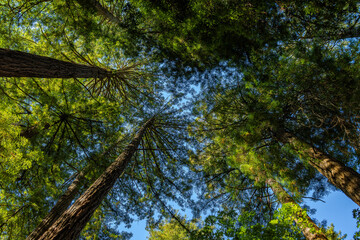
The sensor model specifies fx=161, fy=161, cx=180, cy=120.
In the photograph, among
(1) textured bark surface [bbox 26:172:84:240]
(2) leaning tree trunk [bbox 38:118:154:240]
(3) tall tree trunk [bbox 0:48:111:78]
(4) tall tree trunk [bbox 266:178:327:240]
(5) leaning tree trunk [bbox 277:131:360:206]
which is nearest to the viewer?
(2) leaning tree trunk [bbox 38:118:154:240]

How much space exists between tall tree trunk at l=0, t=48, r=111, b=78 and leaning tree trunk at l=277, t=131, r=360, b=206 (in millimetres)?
5066

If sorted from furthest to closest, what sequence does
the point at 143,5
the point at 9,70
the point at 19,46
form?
the point at 19,46
the point at 143,5
the point at 9,70

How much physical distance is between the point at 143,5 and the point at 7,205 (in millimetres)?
4703

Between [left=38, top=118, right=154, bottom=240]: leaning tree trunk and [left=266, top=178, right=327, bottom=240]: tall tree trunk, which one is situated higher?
[left=266, top=178, right=327, bottom=240]: tall tree trunk

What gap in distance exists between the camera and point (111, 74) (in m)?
5.25

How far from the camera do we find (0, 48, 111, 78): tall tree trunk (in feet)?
7.54

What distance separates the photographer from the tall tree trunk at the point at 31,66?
2.30 metres

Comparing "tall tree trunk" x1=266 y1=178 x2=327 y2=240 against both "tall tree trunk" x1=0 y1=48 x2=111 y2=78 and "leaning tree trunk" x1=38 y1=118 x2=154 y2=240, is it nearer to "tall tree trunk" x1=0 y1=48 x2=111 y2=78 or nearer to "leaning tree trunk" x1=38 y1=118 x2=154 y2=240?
"leaning tree trunk" x1=38 y1=118 x2=154 y2=240

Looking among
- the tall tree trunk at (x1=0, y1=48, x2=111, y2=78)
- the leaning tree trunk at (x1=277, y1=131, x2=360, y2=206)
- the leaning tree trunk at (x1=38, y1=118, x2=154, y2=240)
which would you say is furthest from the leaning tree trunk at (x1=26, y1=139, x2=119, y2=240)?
the leaning tree trunk at (x1=277, y1=131, x2=360, y2=206)

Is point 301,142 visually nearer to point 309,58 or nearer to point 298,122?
point 298,122

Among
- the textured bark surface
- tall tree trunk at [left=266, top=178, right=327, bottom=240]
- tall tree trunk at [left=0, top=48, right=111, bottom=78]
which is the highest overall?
tall tree trunk at [left=266, top=178, right=327, bottom=240]

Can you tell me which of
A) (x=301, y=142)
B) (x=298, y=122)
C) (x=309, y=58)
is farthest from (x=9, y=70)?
(x=298, y=122)

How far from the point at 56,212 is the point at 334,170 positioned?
5.95 m

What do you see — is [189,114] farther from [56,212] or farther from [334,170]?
[56,212]
